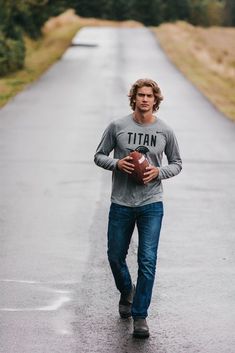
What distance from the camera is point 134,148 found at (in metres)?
6.55

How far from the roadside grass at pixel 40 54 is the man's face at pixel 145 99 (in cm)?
1786

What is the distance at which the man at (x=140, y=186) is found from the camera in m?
6.52

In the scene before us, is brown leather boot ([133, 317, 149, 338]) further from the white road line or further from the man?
the white road line

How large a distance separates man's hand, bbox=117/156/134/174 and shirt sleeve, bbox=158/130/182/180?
0.88 feet

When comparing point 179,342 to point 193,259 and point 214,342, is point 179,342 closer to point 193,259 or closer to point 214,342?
point 214,342

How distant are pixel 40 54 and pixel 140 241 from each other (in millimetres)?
37688

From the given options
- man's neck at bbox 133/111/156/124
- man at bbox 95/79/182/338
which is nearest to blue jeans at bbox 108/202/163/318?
man at bbox 95/79/182/338

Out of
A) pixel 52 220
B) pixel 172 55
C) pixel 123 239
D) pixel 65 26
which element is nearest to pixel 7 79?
pixel 172 55

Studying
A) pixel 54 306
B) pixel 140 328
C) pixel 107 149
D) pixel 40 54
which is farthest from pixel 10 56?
pixel 140 328

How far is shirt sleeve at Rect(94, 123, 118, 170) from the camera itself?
21.6 ft

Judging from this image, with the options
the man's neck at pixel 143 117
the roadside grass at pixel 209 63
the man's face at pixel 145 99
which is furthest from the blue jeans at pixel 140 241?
the roadside grass at pixel 209 63

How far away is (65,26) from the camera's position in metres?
68.2

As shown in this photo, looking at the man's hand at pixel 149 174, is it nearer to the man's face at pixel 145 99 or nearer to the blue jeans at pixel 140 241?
the blue jeans at pixel 140 241

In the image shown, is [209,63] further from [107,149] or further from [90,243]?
[107,149]
